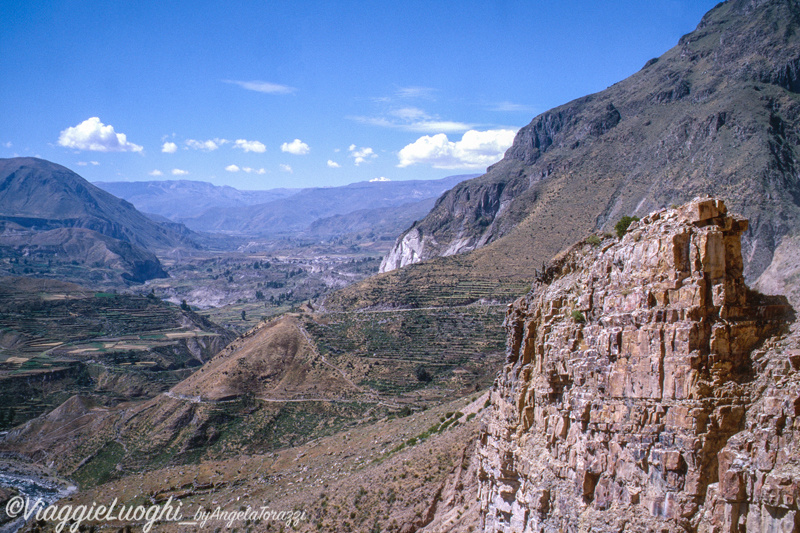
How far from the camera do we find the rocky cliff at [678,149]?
72.1 metres

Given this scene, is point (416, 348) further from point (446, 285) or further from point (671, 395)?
point (671, 395)

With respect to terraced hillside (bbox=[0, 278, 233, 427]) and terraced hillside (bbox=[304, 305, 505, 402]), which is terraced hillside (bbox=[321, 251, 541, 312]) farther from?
terraced hillside (bbox=[0, 278, 233, 427])

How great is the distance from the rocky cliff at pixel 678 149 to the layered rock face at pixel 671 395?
40554mm

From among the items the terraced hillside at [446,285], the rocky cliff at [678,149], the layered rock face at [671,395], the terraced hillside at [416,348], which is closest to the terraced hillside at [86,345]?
the terraced hillside at [446,285]

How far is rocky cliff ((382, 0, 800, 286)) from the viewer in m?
72.1

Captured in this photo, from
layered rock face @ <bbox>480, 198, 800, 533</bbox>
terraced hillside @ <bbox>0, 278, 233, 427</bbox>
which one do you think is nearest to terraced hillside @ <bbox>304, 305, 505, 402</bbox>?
terraced hillside @ <bbox>0, 278, 233, 427</bbox>

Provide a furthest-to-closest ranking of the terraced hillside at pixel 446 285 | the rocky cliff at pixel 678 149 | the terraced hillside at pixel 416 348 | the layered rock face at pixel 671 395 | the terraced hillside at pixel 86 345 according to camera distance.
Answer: the terraced hillside at pixel 446 285
the terraced hillside at pixel 86 345
the rocky cliff at pixel 678 149
the terraced hillside at pixel 416 348
the layered rock face at pixel 671 395

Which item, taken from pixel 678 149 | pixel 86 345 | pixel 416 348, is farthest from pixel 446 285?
pixel 86 345

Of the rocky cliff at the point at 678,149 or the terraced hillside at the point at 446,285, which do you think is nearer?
the rocky cliff at the point at 678,149

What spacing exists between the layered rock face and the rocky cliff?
40554mm

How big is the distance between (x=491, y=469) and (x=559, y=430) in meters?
3.78

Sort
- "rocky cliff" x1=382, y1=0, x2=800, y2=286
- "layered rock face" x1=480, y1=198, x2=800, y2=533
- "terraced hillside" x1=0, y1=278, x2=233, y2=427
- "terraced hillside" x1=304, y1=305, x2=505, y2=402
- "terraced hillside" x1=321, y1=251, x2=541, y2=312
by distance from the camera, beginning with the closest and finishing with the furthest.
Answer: "layered rock face" x1=480, y1=198, x2=800, y2=533 → "terraced hillside" x1=304, y1=305, x2=505, y2=402 → "rocky cliff" x1=382, y1=0, x2=800, y2=286 → "terraced hillside" x1=0, y1=278, x2=233, y2=427 → "terraced hillside" x1=321, y1=251, x2=541, y2=312

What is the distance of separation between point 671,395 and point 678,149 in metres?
89.5

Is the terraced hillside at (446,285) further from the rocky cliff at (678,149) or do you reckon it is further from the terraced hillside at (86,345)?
the terraced hillside at (86,345)
